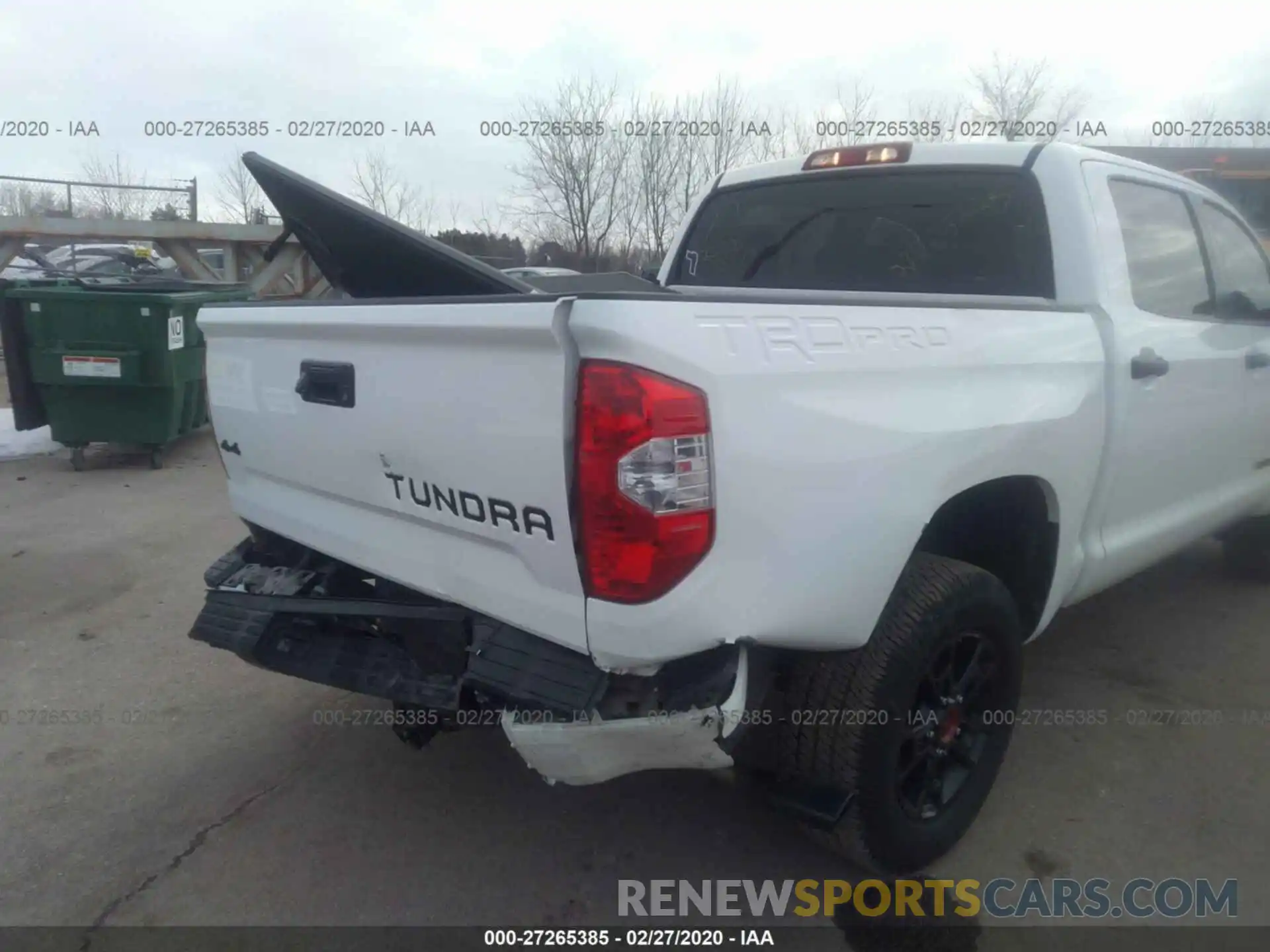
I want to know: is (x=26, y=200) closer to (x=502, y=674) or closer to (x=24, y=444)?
(x=24, y=444)

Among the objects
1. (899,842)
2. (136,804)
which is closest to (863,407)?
(899,842)

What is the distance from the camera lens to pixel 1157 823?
9.79ft

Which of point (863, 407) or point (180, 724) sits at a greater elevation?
point (863, 407)

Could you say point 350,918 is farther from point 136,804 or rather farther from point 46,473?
point 46,473

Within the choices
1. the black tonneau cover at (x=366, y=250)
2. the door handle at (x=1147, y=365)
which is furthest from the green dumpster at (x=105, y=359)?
the door handle at (x=1147, y=365)

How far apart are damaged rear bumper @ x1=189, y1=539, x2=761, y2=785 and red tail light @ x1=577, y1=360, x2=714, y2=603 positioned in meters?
0.27

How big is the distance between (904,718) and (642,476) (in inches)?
40.8

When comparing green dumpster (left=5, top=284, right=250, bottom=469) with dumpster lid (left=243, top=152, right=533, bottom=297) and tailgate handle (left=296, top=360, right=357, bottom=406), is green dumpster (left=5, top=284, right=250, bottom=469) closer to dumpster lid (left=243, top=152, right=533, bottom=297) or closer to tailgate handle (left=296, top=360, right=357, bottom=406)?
dumpster lid (left=243, top=152, right=533, bottom=297)

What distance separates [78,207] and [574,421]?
1649 cm

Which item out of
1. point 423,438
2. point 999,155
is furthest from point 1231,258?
point 423,438

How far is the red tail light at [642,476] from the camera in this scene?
1.87 meters

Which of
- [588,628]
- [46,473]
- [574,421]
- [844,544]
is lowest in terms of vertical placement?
[46,473]

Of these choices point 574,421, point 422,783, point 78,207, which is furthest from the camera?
point 78,207

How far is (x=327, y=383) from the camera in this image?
99.7 inches
